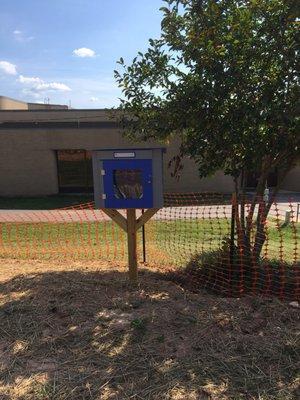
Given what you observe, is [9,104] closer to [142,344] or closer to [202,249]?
[202,249]

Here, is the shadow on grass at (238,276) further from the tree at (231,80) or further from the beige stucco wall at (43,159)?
the beige stucco wall at (43,159)

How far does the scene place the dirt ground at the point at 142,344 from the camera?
9.94 ft

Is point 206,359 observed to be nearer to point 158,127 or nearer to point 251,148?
point 251,148

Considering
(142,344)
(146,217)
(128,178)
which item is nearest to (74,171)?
(146,217)

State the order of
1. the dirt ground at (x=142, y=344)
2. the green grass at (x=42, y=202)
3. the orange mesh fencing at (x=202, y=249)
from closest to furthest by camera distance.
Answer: the dirt ground at (x=142, y=344) → the orange mesh fencing at (x=202, y=249) → the green grass at (x=42, y=202)

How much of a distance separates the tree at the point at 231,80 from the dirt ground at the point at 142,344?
1704 mm

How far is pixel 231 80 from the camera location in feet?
15.3

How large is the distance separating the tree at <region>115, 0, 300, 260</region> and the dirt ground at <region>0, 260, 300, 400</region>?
67.1 inches

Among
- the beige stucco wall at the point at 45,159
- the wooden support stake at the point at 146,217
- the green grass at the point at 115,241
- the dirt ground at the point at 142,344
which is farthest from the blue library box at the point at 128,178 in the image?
the beige stucco wall at the point at 45,159

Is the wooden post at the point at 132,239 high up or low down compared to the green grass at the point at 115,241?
up

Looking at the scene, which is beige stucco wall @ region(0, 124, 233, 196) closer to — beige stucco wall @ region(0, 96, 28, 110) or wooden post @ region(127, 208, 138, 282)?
beige stucco wall @ region(0, 96, 28, 110)

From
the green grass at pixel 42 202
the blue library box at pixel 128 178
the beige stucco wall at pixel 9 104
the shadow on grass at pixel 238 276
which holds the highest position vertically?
the beige stucco wall at pixel 9 104

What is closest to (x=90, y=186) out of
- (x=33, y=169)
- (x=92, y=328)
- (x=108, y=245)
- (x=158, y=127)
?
(x=33, y=169)

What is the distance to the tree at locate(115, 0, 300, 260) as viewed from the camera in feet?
15.4
